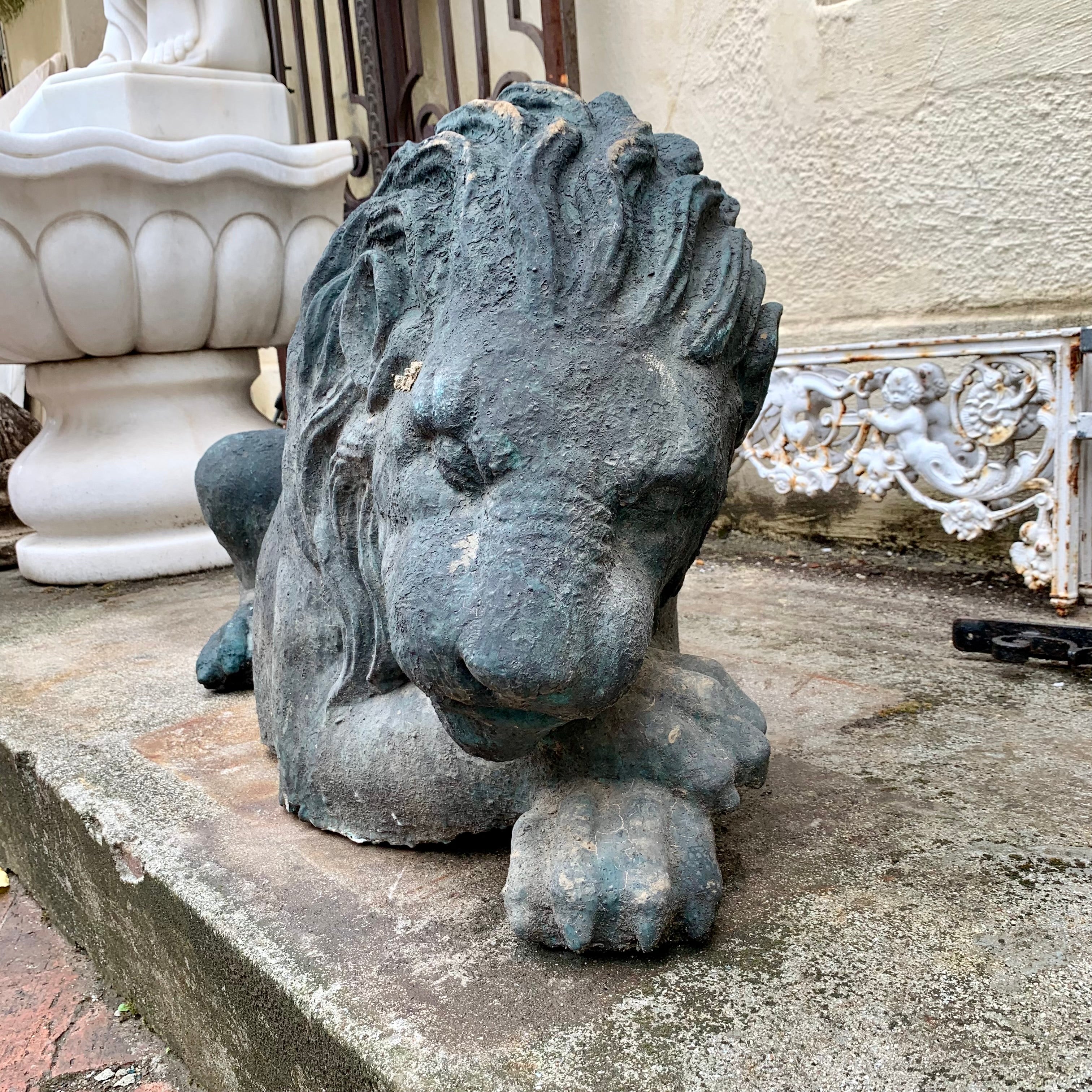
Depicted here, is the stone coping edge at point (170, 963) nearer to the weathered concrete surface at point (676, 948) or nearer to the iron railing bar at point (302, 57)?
the weathered concrete surface at point (676, 948)

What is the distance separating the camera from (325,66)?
4.07 metres

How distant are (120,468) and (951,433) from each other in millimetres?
2274

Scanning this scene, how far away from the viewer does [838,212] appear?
9.61ft

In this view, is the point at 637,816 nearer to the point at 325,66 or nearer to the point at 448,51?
the point at 448,51

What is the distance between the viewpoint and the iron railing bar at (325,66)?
4.04m

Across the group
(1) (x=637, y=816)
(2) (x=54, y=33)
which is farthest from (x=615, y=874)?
(2) (x=54, y=33)

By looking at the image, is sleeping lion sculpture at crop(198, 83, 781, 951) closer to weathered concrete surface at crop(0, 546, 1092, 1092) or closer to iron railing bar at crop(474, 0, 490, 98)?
weathered concrete surface at crop(0, 546, 1092, 1092)

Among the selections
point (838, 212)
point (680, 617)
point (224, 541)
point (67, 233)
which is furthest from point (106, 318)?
point (838, 212)

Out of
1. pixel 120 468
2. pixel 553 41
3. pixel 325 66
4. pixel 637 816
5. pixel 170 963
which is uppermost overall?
pixel 325 66

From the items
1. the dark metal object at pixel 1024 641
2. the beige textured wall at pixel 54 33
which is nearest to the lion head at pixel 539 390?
the dark metal object at pixel 1024 641

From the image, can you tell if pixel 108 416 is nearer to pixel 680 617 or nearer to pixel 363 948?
pixel 680 617

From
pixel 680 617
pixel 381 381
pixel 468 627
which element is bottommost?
pixel 680 617

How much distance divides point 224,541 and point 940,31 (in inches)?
84.8

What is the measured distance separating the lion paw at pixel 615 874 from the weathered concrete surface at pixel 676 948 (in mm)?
37
